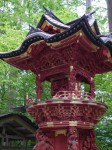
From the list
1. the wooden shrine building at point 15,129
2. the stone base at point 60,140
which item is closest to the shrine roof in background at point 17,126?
the wooden shrine building at point 15,129

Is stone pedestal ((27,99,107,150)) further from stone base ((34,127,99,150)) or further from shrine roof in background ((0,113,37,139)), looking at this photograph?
shrine roof in background ((0,113,37,139))

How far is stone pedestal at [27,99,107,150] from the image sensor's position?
7645mm

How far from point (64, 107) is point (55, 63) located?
1.65m

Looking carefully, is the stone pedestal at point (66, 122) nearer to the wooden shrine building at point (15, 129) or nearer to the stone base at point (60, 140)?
the stone base at point (60, 140)

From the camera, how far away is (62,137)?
841 centimetres

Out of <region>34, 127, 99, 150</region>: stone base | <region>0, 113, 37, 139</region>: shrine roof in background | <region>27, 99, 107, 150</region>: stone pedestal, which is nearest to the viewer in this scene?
<region>27, 99, 107, 150</region>: stone pedestal

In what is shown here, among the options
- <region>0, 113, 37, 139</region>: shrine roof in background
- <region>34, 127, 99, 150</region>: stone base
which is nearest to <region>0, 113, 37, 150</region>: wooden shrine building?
<region>0, 113, 37, 139</region>: shrine roof in background

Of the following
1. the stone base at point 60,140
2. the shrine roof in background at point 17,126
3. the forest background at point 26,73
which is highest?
the forest background at point 26,73

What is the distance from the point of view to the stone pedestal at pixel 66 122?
7.64 metres

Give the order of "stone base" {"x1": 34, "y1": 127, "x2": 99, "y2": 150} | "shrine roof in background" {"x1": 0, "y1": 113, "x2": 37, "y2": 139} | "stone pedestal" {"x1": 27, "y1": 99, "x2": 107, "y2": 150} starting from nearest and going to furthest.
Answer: "stone pedestal" {"x1": 27, "y1": 99, "x2": 107, "y2": 150} → "stone base" {"x1": 34, "y1": 127, "x2": 99, "y2": 150} → "shrine roof in background" {"x1": 0, "y1": 113, "x2": 37, "y2": 139}

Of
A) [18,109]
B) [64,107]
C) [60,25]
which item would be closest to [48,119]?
[64,107]

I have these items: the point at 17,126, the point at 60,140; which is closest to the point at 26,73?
the point at 17,126

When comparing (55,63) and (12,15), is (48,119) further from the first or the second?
(12,15)

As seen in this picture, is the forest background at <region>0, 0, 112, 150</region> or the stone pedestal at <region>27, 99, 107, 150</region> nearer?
the stone pedestal at <region>27, 99, 107, 150</region>
